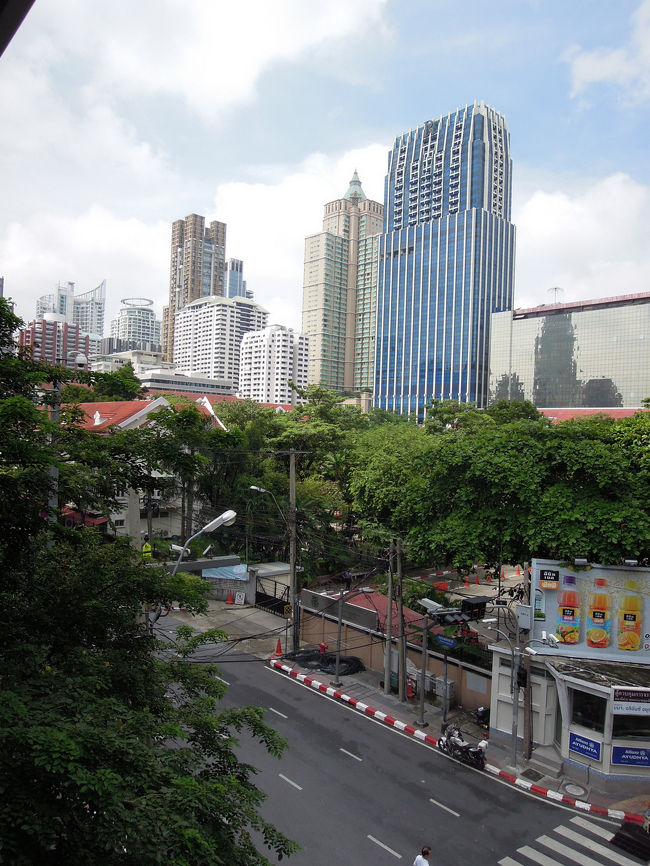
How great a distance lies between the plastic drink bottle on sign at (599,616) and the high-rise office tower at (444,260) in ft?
367

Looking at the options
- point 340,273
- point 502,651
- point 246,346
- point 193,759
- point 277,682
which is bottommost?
point 277,682

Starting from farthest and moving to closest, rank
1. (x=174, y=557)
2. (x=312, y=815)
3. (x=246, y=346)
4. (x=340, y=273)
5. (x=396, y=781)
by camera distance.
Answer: (x=340, y=273), (x=246, y=346), (x=174, y=557), (x=396, y=781), (x=312, y=815)

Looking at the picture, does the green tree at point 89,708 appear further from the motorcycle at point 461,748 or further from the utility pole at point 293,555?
the utility pole at point 293,555

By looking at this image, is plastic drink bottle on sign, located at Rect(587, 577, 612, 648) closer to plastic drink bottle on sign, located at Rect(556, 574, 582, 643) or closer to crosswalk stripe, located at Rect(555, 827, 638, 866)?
plastic drink bottle on sign, located at Rect(556, 574, 582, 643)

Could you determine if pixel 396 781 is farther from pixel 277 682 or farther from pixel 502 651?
pixel 277 682

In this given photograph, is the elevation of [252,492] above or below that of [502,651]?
→ above

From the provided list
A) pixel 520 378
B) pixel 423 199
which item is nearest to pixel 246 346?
pixel 423 199

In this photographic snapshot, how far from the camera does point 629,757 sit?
580 inches

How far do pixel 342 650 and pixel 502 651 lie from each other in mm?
→ 7902

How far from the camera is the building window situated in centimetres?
1488

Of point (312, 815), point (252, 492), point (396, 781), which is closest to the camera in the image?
point (312, 815)

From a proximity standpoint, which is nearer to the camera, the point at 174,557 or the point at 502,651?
the point at 502,651

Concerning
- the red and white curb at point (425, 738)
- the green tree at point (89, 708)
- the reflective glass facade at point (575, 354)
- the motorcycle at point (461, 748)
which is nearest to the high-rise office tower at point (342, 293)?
the reflective glass facade at point (575, 354)

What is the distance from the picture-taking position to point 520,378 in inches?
4742
